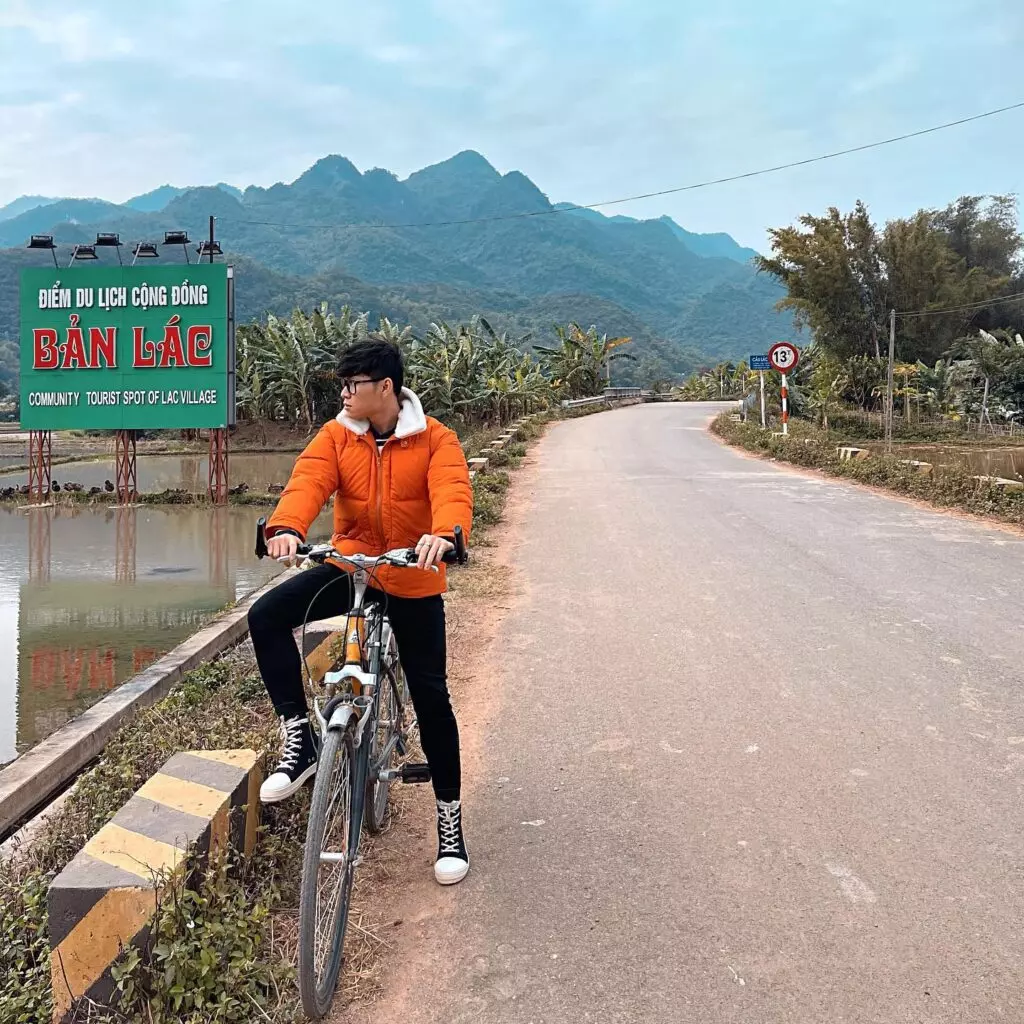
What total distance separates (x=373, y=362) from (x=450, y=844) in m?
1.61

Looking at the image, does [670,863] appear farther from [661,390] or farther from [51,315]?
[661,390]

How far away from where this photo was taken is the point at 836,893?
9.29 ft

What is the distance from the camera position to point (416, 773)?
3127 mm

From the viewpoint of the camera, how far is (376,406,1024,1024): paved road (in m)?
2.45

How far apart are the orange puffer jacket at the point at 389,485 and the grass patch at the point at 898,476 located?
8660 millimetres

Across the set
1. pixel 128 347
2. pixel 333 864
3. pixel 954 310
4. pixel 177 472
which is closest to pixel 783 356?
pixel 128 347

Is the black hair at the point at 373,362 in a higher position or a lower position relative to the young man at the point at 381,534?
higher

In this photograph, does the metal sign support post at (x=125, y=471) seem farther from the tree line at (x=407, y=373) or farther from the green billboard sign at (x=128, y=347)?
the tree line at (x=407, y=373)

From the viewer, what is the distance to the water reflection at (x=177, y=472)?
22094 millimetres

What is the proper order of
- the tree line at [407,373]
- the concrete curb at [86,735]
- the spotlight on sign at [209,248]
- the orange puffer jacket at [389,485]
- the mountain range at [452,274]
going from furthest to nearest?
1. the mountain range at [452,274]
2. the tree line at [407,373]
3. the spotlight on sign at [209,248]
4. the concrete curb at [86,735]
5. the orange puffer jacket at [389,485]

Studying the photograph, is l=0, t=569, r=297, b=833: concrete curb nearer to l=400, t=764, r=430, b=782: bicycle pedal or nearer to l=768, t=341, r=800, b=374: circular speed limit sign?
l=400, t=764, r=430, b=782: bicycle pedal

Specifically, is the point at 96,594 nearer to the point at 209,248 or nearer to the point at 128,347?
the point at 128,347

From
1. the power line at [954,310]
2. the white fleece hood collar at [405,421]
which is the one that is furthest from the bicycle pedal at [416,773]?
the power line at [954,310]

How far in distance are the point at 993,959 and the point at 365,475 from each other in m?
2.32
